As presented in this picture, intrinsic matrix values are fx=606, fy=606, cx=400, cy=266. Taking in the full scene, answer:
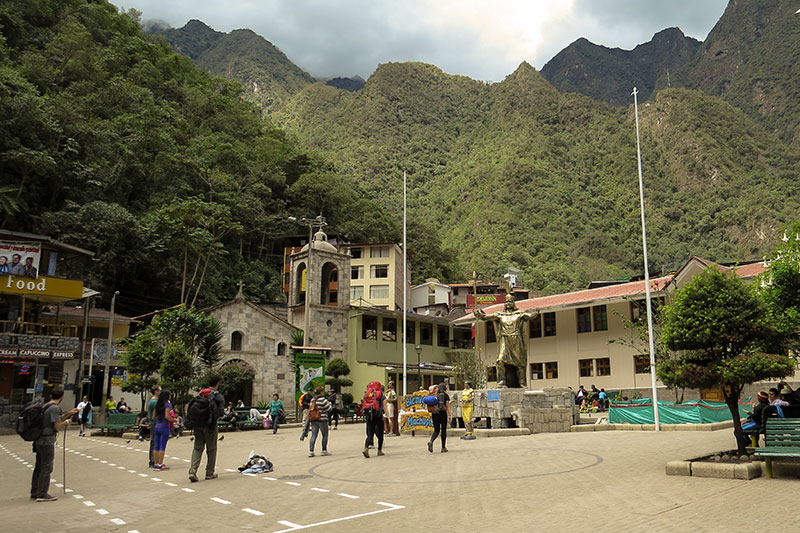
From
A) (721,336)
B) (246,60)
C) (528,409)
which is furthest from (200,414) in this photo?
(246,60)

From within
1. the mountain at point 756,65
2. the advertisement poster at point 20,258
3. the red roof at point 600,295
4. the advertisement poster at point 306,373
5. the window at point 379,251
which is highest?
the mountain at point 756,65

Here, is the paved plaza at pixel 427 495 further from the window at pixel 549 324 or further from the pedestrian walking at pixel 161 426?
the window at pixel 549 324

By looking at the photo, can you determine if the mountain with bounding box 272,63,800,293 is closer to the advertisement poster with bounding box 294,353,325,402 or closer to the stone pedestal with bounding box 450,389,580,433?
the advertisement poster with bounding box 294,353,325,402

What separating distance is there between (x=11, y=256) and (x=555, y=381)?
29.2 metres

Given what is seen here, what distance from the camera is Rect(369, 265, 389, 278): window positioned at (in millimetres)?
60094

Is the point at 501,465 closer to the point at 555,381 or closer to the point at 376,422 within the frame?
the point at 376,422

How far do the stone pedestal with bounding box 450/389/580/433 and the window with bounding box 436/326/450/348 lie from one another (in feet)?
86.0

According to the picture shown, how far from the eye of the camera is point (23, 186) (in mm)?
41062

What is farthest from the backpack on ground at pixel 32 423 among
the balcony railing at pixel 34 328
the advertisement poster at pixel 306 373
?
the balcony railing at pixel 34 328

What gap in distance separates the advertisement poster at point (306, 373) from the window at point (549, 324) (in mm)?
13746

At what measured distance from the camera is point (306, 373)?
27406 millimetres

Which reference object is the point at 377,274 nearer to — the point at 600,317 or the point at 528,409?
the point at 600,317

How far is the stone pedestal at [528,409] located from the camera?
1888cm

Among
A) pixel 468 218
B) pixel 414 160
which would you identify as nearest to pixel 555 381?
pixel 468 218
